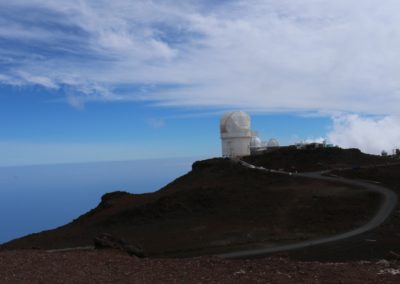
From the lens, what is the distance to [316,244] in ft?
82.5

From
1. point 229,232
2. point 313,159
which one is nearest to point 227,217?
point 229,232

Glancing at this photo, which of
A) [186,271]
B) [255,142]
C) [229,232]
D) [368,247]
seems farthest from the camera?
[255,142]

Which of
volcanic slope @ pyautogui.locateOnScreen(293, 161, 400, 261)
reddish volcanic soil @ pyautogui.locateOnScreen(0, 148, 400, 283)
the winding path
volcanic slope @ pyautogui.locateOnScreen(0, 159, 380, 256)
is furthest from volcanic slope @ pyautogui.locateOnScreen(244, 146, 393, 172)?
volcanic slope @ pyautogui.locateOnScreen(293, 161, 400, 261)

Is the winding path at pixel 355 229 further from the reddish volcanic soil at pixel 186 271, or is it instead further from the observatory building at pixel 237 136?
the observatory building at pixel 237 136

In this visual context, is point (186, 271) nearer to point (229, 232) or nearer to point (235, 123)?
point (229, 232)

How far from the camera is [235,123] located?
55.6 m

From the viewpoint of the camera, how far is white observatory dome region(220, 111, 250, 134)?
55562mm

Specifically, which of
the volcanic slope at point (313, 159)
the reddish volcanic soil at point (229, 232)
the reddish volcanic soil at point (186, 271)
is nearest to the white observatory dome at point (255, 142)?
the volcanic slope at point (313, 159)

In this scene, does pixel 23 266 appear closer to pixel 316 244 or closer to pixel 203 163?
pixel 316 244

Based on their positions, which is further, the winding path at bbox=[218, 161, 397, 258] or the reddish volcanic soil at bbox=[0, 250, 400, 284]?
the winding path at bbox=[218, 161, 397, 258]

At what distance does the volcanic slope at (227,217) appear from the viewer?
27.9 metres

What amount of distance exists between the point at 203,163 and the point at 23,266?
3646 cm

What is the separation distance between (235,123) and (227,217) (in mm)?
24596

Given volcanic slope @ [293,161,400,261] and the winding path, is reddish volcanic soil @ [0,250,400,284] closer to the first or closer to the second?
volcanic slope @ [293,161,400,261]
